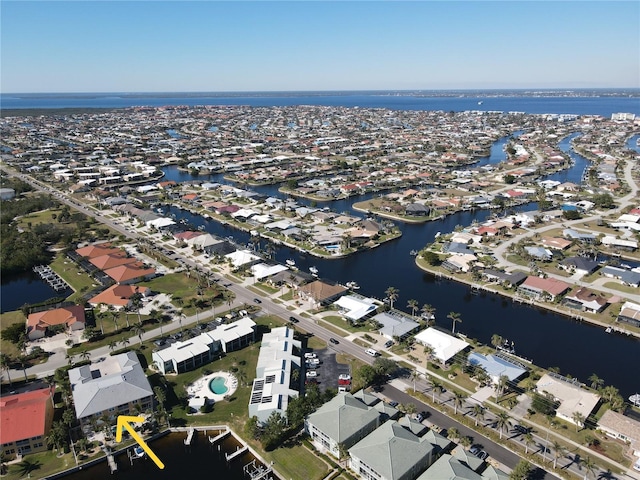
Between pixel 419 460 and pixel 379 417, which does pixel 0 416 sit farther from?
pixel 419 460

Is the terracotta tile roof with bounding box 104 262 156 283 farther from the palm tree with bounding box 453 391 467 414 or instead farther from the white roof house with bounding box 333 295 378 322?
the palm tree with bounding box 453 391 467 414

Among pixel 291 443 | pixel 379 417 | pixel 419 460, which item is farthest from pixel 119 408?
pixel 419 460

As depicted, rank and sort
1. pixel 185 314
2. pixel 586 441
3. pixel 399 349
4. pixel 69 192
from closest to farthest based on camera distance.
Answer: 1. pixel 586 441
2. pixel 399 349
3. pixel 185 314
4. pixel 69 192

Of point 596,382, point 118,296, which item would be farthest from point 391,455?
point 118,296

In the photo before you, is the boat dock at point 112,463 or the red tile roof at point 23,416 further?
the red tile roof at point 23,416

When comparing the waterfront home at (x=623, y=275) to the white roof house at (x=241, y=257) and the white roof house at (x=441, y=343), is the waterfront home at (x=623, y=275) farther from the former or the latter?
the white roof house at (x=241, y=257)

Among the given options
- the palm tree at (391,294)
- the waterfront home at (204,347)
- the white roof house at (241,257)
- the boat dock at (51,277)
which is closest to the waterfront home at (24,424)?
the waterfront home at (204,347)
